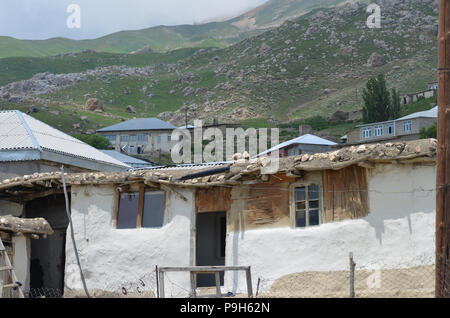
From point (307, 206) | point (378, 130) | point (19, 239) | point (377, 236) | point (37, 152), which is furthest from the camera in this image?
point (378, 130)

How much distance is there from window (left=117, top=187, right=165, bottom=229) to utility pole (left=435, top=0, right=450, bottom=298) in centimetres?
1020

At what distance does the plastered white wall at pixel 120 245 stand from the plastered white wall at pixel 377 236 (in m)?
2.43

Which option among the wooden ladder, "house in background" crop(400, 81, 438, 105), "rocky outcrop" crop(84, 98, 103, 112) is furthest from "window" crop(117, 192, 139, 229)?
"rocky outcrop" crop(84, 98, 103, 112)

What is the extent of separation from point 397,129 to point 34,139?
155ft

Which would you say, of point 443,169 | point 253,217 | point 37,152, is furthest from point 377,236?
point 37,152

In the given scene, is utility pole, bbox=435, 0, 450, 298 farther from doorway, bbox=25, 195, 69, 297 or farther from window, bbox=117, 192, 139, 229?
doorway, bbox=25, 195, 69, 297

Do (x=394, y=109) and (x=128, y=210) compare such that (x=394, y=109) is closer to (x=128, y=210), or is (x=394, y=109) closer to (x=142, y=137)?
(x=142, y=137)

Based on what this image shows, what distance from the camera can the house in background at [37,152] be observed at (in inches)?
898

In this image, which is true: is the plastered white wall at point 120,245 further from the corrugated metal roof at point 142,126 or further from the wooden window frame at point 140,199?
the corrugated metal roof at point 142,126

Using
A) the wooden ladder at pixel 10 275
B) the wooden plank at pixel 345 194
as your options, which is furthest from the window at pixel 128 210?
the wooden plank at pixel 345 194

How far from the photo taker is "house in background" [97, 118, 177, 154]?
8075 cm

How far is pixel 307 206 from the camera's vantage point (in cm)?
1645

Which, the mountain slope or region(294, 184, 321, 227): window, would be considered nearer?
region(294, 184, 321, 227): window

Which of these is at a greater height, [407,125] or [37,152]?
[407,125]
